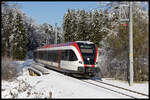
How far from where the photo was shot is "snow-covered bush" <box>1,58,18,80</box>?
58.1ft

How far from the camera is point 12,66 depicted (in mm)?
18422

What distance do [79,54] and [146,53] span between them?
478 cm

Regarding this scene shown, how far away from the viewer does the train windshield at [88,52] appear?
19828 millimetres

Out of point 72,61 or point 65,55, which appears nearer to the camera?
point 72,61

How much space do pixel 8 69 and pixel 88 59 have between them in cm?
563

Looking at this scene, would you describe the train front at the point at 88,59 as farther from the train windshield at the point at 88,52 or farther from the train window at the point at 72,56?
the train window at the point at 72,56

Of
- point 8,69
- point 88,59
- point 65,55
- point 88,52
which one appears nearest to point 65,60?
point 65,55

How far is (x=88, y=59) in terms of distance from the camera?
19.9 m

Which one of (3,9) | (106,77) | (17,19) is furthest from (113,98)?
(17,19)

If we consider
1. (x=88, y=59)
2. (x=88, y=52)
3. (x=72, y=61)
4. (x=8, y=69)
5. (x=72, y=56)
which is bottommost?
(x=8, y=69)

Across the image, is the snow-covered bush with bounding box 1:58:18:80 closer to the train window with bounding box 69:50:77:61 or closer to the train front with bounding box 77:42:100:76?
the train window with bounding box 69:50:77:61

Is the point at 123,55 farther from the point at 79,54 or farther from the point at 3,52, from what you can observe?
the point at 3,52

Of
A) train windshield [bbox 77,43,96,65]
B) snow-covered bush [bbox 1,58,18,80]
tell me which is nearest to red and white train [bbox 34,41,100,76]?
train windshield [bbox 77,43,96,65]

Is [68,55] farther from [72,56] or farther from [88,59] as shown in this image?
[88,59]
